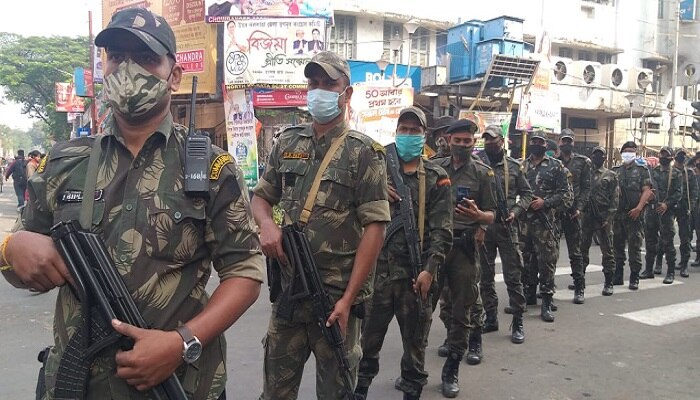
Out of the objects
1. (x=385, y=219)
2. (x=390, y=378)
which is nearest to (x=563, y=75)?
(x=390, y=378)

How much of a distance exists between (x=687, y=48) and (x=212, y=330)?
2632 centimetres

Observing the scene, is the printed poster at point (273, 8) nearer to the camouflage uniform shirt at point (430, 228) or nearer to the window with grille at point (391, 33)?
the window with grille at point (391, 33)

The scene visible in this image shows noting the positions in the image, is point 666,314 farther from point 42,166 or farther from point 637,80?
point 637,80

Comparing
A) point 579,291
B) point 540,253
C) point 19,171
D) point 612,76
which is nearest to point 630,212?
point 579,291

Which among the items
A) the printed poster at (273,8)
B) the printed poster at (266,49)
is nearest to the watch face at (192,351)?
the printed poster at (266,49)

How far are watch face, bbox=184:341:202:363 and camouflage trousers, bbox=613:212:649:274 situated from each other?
7.35 metres

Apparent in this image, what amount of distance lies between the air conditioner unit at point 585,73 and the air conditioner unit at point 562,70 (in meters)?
0.14

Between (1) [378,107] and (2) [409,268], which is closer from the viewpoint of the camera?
(2) [409,268]

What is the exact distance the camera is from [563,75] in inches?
703

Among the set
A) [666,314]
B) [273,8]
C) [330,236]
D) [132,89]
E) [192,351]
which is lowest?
[666,314]

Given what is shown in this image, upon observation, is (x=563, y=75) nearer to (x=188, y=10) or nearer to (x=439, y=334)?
(x=188, y=10)

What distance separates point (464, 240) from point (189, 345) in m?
2.94

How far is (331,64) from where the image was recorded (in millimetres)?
2705

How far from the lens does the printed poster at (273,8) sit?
40.0 feet
